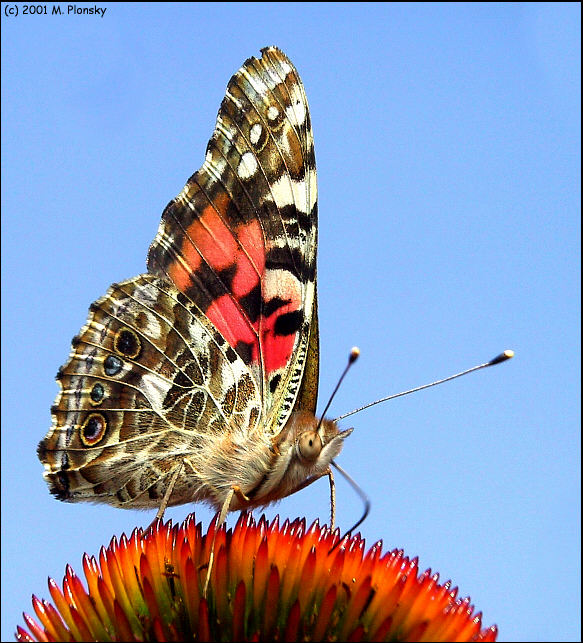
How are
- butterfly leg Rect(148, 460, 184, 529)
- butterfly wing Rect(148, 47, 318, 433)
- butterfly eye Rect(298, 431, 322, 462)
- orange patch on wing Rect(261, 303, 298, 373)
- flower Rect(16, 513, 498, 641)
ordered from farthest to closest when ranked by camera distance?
butterfly wing Rect(148, 47, 318, 433), orange patch on wing Rect(261, 303, 298, 373), butterfly leg Rect(148, 460, 184, 529), butterfly eye Rect(298, 431, 322, 462), flower Rect(16, 513, 498, 641)

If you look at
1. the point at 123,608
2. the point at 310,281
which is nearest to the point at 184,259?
the point at 310,281

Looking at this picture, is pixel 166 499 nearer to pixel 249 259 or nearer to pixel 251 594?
pixel 251 594

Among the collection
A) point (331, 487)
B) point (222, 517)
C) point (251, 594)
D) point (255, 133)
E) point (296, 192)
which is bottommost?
point (251, 594)

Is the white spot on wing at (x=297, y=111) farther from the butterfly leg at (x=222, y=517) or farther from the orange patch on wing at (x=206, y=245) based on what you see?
the butterfly leg at (x=222, y=517)

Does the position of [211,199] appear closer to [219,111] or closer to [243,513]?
[219,111]

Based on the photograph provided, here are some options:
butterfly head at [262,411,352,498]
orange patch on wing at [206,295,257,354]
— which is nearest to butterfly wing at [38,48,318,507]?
orange patch on wing at [206,295,257,354]

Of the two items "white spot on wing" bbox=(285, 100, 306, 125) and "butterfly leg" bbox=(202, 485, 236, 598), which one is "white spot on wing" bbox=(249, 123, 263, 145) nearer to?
"white spot on wing" bbox=(285, 100, 306, 125)

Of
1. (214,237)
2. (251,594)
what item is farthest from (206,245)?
(251,594)
